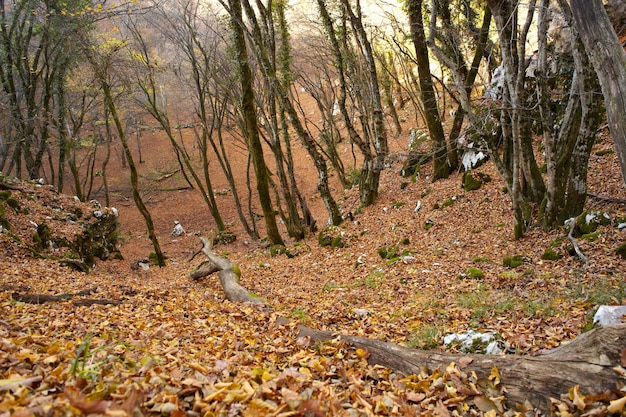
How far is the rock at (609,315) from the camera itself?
12.0 ft

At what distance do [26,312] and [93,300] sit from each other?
112 cm

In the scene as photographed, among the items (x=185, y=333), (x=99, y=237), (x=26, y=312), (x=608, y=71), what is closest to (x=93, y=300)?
(x=26, y=312)

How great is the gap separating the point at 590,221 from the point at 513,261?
148 cm

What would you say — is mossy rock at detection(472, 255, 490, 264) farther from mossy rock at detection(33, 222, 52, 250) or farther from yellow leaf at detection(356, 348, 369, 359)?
mossy rock at detection(33, 222, 52, 250)

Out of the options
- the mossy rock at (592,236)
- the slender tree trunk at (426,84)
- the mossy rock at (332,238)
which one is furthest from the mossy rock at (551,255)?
the mossy rock at (332,238)

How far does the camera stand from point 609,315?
3.73 m

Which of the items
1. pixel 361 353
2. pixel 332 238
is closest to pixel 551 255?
pixel 361 353

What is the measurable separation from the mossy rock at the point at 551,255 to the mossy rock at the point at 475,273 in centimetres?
103

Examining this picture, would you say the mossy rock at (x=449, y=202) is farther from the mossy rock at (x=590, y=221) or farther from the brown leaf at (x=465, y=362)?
the brown leaf at (x=465, y=362)

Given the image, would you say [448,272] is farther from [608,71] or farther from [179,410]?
[179,410]

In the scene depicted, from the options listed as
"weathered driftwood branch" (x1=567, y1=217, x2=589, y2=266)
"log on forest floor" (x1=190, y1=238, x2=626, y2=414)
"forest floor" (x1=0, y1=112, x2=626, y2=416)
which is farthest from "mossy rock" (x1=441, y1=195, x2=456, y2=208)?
"log on forest floor" (x1=190, y1=238, x2=626, y2=414)

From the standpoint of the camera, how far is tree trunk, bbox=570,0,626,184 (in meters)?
3.57

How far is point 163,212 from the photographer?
82.4ft

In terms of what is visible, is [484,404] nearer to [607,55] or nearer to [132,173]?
[607,55]
